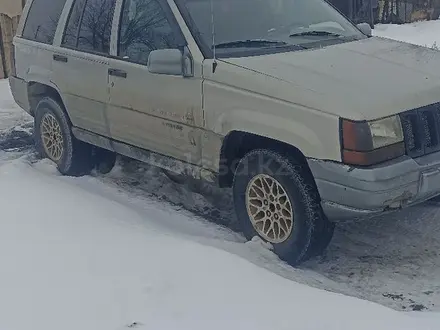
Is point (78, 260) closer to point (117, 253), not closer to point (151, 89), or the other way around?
point (117, 253)

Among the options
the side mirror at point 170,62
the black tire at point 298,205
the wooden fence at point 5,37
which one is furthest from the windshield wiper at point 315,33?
the wooden fence at point 5,37

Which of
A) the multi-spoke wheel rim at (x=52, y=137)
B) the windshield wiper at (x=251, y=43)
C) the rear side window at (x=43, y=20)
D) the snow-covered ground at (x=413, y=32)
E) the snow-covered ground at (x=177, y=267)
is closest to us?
the snow-covered ground at (x=177, y=267)

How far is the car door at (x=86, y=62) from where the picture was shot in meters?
5.88

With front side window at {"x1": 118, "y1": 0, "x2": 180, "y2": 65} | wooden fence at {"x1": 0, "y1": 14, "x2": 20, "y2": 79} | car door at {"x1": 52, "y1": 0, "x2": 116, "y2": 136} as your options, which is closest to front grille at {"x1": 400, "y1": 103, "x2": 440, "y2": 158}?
front side window at {"x1": 118, "y1": 0, "x2": 180, "y2": 65}

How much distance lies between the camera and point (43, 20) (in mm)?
6730

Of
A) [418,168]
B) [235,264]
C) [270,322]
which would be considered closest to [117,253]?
[235,264]

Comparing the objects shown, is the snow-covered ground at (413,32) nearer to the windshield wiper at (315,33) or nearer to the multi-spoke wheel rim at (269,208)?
the windshield wiper at (315,33)

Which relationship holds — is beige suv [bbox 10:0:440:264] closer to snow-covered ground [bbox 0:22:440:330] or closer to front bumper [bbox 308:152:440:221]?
front bumper [bbox 308:152:440:221]

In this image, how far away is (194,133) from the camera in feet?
16.7

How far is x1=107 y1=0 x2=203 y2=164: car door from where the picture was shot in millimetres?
5109

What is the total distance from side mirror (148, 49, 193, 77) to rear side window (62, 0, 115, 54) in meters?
1.00

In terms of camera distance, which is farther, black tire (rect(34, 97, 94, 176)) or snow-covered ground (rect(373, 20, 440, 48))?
snow-covered ground (rect(373, 20, 440, 48))

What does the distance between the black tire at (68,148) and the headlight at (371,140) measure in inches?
126

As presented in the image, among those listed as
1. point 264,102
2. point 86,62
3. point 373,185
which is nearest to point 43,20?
point 86,62
